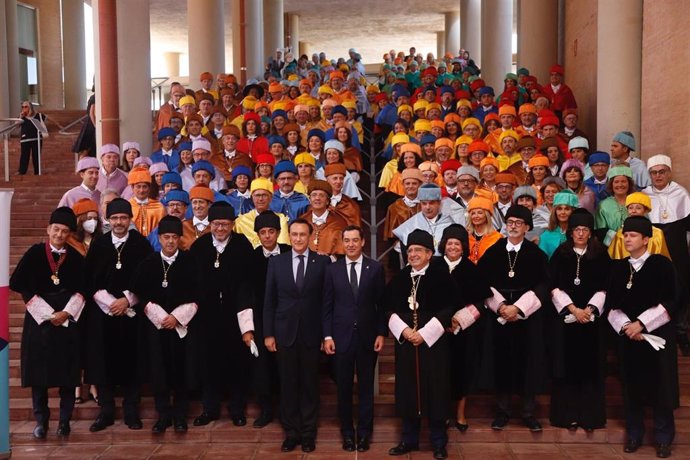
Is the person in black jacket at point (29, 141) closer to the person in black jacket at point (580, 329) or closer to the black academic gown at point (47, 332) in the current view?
the black academic gown at point (47, 332)

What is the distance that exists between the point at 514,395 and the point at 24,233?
697 centimetres

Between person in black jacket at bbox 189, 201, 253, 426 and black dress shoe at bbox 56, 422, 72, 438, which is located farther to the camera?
person in black jacket at bbox 189, 201, 253, 426

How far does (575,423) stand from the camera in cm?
711

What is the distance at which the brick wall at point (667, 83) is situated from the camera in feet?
31.0

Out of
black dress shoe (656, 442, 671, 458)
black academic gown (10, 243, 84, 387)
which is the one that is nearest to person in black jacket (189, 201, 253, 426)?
black academic gown (10, 243, 84, 387)

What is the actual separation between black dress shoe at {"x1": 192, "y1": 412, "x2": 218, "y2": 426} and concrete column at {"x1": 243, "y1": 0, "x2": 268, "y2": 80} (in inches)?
640

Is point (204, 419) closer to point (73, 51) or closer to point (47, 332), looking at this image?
point (47, 332)

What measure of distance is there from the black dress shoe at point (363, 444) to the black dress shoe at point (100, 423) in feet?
7.44

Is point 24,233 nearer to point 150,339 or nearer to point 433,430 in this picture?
point 150,339

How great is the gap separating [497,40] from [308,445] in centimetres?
1774

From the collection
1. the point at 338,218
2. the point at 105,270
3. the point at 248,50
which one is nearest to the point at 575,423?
the point at 338,218

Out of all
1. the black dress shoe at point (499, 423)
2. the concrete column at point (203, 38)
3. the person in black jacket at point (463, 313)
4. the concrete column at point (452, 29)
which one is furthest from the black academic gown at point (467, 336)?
the concrete column at point (452, 29)

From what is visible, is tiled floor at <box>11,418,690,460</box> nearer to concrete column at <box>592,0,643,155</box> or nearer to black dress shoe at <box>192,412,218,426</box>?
black dress shoe at <box>192,412,218,426</box>

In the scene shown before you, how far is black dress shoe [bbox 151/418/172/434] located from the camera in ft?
23.6
